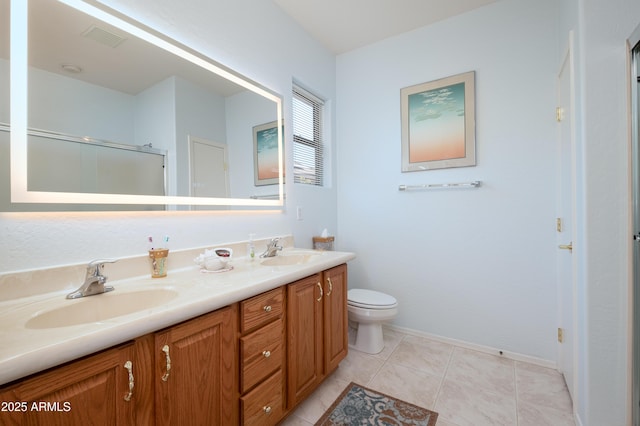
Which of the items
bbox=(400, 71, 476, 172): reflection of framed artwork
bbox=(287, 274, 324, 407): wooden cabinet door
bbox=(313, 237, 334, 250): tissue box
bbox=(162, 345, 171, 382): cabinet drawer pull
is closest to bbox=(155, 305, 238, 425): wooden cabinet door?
bbox=(162, 345, 171, 382): cabinet drawer pull

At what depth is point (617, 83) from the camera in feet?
4.04

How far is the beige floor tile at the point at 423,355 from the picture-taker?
2.00 m

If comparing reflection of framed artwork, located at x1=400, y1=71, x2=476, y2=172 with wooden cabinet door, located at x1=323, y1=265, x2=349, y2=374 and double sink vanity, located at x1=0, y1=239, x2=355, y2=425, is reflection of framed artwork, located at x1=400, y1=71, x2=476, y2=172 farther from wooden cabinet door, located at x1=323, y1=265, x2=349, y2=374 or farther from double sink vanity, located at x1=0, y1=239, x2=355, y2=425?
double sink vanity, located at x1=0, y1=239, x2=355, y2=425

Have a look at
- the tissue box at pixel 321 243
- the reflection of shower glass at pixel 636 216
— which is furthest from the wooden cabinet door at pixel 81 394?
the reflection of shower glass at pixel 636 216

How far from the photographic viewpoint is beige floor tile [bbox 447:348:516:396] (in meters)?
1.78

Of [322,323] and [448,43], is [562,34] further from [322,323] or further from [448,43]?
[322,323]

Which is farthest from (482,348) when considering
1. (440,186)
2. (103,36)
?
(103,36)

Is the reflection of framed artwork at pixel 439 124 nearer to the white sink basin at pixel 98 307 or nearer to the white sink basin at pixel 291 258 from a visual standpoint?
the white sink basin at pixel 291 258

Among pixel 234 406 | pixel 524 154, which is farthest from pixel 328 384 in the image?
pixel 524 154

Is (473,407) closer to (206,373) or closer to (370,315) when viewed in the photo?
(370,315)

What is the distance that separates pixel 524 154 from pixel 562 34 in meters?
0.78

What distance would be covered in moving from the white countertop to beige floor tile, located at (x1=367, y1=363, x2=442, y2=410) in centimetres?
102

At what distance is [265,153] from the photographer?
2.03 metres

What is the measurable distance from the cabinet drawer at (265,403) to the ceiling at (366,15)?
8.38ft
